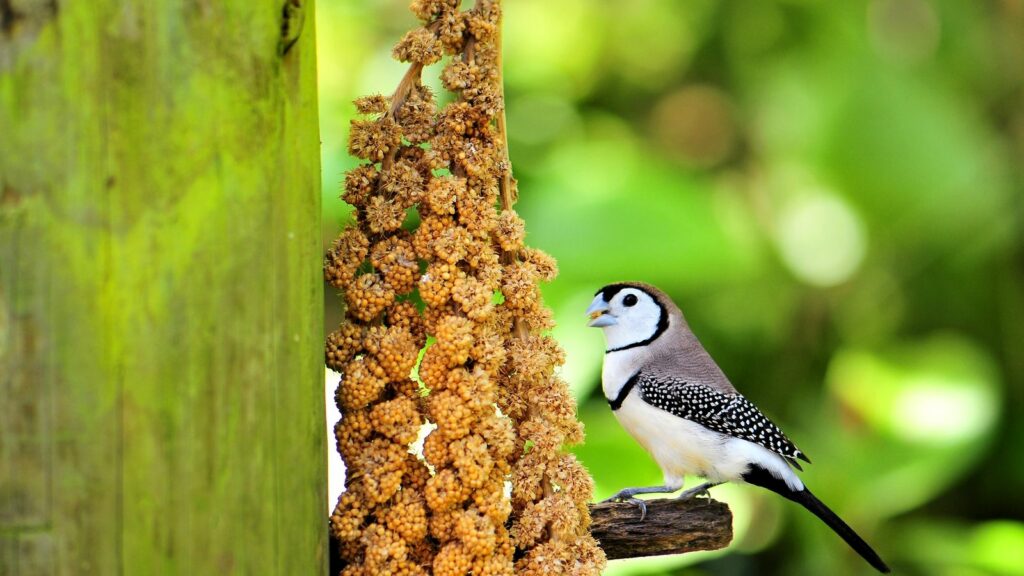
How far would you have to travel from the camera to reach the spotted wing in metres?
2.97

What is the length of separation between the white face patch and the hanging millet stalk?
3.59 ft

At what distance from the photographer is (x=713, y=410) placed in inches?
118

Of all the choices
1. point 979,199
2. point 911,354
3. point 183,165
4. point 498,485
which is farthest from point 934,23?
point 183,165

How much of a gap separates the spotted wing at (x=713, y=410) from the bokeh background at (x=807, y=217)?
86cm

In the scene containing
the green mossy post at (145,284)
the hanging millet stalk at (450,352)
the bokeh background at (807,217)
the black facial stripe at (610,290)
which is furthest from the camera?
the bokeh background at (807,217)

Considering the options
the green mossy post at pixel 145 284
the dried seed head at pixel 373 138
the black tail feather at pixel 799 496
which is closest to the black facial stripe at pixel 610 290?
the black tail feather at pixel 799 496

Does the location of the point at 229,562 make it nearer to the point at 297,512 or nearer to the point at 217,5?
the point at 297,512

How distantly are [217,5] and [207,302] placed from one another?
1.12ft

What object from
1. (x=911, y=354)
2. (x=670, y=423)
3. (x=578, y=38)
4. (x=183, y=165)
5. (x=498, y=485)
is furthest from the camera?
(x=578, y=38)

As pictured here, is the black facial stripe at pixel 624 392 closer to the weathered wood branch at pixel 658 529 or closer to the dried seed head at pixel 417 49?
the weathered wood branch at pixel 658 529

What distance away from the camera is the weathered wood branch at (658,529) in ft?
6.80

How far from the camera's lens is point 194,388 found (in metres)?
1.40

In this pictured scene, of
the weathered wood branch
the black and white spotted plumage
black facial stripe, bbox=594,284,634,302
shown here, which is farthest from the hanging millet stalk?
the black and white spotted plumage

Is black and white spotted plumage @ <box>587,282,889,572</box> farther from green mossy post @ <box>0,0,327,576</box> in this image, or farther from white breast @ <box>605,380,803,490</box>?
green mossy post @ <box>0,0,327,576</box>
